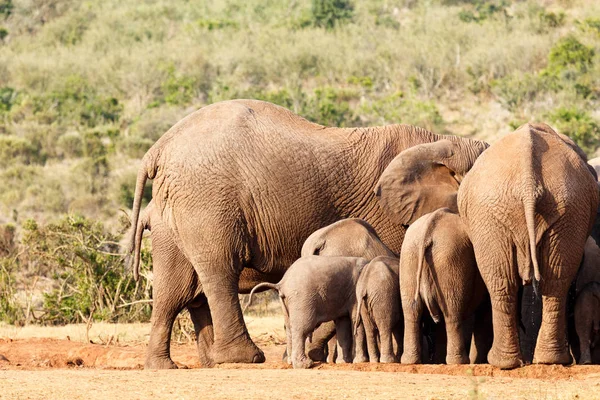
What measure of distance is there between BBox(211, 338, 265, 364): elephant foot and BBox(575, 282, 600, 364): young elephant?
125 inches

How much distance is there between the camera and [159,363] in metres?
13.3

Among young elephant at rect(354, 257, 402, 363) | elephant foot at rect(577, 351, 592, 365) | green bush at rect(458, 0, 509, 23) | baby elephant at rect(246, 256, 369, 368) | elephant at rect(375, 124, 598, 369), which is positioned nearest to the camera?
elephant at rect(375, 124, 598, 369)

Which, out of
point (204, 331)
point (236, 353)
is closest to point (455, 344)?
point (236, 353)

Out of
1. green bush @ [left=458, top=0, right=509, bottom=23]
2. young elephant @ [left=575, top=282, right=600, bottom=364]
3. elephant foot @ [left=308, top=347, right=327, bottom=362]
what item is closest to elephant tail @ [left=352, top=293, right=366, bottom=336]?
elephant foot @ [left=308, top=347, right=327, bottom=362]

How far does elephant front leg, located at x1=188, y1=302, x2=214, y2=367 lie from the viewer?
13656 mm

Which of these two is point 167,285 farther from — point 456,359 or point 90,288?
point 90,288

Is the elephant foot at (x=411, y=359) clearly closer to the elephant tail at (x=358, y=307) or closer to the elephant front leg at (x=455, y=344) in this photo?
the elephant front leg at (x=455, y=344)

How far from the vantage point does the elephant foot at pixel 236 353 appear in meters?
12.8

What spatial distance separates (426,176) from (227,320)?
2.25m

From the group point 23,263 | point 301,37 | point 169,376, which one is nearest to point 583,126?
point 23,263

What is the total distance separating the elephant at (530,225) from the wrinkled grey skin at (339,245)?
1.24 meters

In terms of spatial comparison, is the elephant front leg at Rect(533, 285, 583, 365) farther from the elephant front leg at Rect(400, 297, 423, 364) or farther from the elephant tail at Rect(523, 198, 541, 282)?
the elephant front leg at Rect(400, 297, 423, 364)

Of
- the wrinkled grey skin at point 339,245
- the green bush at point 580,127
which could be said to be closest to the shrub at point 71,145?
the green bush at point 580,127

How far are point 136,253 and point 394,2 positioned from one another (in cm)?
5806
